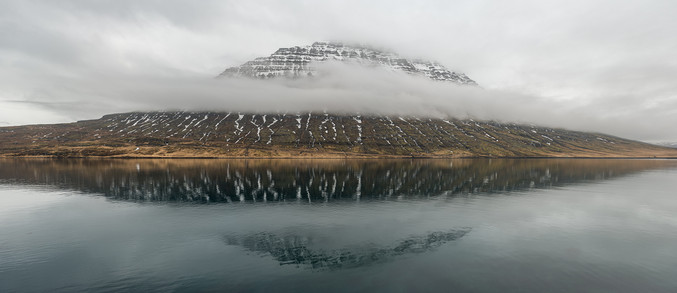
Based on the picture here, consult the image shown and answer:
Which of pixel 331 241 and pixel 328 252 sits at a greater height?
pixel 328 252

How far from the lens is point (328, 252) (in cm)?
4522

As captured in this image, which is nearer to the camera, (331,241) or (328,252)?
(328,252)

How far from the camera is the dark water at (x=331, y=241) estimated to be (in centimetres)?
3594

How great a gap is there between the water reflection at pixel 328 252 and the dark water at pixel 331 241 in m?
0.28

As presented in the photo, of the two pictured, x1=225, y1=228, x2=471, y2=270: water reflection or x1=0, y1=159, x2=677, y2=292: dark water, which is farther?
x1=225, y1=228, x2=471, y2=270: water reflection

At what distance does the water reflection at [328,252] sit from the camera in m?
41.6

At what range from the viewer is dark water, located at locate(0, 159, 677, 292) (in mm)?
35938

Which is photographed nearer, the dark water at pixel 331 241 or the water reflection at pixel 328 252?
the dark water at pixel 331 241

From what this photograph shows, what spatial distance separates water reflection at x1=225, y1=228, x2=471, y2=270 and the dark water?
0.28 m

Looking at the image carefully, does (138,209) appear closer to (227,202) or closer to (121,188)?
(227,202)

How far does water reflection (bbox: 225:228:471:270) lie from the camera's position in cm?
4159

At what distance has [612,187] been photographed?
392 feet

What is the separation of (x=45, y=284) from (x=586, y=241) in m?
77.3

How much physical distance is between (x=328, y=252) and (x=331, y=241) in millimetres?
5354
